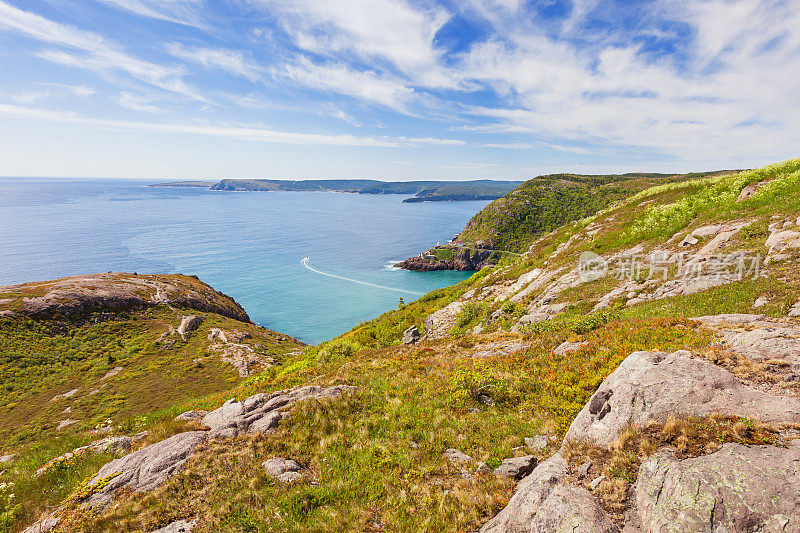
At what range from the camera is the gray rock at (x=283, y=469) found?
8.80 metres

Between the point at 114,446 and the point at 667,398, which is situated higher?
the point at 667,398

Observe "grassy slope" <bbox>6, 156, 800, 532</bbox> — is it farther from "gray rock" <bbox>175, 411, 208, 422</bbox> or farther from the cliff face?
the cliff face

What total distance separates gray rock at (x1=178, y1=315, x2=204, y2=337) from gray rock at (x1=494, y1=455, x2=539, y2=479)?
76.7 m

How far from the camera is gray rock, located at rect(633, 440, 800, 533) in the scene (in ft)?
14.7

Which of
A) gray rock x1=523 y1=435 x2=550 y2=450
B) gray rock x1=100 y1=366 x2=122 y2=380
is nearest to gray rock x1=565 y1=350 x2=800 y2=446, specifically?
gray rock x1=523 y1=435 x2=550 y2=450

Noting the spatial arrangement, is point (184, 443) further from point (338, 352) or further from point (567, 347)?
point (338, 352)

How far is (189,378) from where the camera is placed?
48531 millimetres

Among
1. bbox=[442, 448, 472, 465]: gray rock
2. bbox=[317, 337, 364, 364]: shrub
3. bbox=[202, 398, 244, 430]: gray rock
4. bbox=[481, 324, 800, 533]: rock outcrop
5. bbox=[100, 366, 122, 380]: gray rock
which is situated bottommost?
bbox=[100, 366, 122, 380]: gray rock

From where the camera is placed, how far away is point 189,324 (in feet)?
230

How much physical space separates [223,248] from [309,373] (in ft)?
623

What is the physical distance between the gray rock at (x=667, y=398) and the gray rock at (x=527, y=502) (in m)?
1.53

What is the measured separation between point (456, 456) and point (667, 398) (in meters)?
5.61

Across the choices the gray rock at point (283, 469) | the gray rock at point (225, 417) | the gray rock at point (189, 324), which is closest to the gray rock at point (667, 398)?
the gray rock at point (283, 469)

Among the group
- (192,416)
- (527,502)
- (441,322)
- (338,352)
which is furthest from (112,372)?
(527,502)
